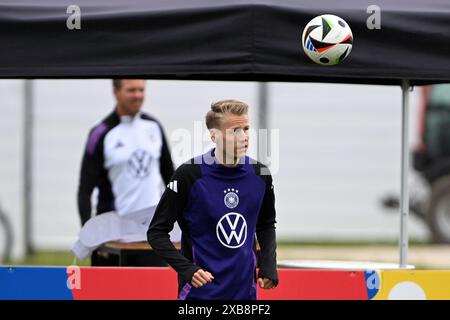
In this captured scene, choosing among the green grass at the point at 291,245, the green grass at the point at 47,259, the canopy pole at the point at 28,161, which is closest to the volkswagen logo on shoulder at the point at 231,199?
the green grass at the point at 47,259

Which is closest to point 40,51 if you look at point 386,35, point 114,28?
point 114,28

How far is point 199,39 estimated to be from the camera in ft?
19.5

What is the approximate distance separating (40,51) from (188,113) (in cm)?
767

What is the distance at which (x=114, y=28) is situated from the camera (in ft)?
19.6

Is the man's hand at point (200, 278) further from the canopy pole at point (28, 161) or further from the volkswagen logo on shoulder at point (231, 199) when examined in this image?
the canopy pole at point (28, 161)

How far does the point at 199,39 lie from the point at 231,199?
3.74 ft

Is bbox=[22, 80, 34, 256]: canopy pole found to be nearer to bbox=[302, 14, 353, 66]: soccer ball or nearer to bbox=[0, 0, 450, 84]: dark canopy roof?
bbox=[0, 0, 450, 84]: dark canopy roof

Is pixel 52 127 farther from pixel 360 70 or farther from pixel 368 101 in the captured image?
pixel 360 70

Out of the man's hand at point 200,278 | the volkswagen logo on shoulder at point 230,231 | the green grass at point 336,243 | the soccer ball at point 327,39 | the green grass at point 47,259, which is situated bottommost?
the green grass at point 47,259

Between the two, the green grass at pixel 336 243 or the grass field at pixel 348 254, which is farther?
the green grass at pixel 336 243

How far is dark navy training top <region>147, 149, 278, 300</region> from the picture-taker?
5156mm

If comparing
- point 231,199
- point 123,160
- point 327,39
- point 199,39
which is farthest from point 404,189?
point 123,160

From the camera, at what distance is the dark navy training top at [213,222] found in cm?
516

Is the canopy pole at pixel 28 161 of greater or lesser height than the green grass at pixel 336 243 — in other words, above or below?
above
